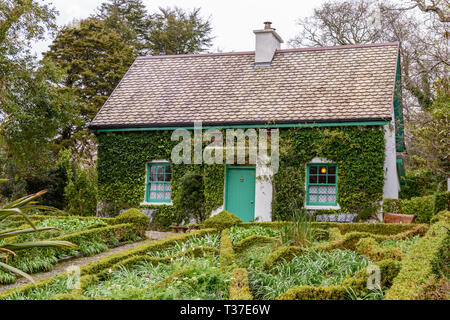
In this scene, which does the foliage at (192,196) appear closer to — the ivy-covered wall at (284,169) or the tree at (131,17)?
the ivy-covered wall at (284,169)

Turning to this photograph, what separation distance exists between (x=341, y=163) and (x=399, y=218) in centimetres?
279

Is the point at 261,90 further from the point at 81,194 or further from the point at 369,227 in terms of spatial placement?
the point at 81,194

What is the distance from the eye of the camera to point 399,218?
11859 millimetres

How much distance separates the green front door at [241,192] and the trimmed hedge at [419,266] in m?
7.75

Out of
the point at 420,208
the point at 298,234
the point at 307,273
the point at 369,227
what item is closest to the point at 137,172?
the point at 369,227

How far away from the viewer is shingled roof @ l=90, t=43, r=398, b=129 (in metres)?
14.7

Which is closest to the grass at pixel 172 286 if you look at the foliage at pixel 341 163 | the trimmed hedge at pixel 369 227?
the trimmed hedge at pixel 369 227

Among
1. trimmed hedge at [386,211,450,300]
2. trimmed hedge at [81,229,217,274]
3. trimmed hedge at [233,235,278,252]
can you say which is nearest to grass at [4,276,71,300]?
trimmed hedge at [81,229,217,274]

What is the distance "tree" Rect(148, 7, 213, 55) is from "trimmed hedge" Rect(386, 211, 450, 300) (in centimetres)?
2696

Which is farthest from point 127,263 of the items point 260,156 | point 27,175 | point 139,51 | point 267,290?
point 139,51

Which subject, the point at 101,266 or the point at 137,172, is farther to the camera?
the point at 137,172

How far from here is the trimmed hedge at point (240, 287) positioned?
4.48 metres

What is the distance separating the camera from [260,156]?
48.4 feet
